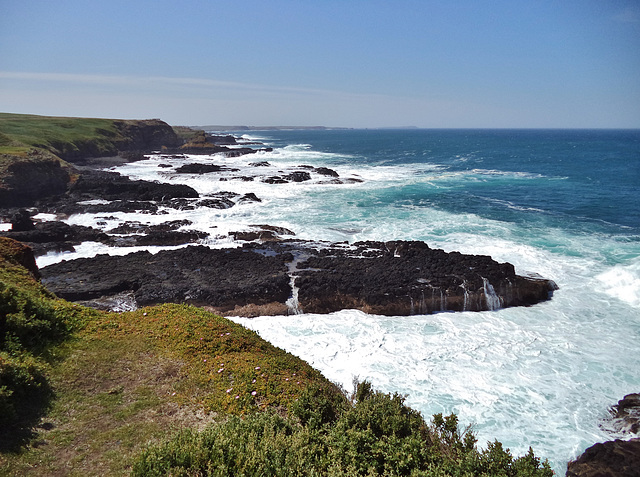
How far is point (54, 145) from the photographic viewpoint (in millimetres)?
64438

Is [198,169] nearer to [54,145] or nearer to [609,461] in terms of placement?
[54,145]

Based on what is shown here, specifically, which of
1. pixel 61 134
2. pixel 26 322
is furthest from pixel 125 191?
pixel 61 134

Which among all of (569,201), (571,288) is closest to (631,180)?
(569,201)

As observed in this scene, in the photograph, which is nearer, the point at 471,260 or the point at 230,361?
the point at 230,361

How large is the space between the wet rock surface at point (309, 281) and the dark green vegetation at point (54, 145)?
76.3 feet

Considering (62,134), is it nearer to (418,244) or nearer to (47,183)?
(47,183)

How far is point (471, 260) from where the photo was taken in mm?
22812

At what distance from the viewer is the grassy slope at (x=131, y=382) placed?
22.3 ft

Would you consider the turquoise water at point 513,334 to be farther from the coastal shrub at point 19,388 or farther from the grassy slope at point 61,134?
the grassy slope at point 61,134

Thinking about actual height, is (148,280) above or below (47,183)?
below

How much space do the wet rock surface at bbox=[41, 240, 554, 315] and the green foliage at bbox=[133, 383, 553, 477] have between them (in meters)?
12.0

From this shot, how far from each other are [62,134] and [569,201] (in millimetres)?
81251

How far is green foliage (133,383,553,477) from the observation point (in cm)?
593

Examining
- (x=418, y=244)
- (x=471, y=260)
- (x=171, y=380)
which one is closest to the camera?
(x=171, y=380)
